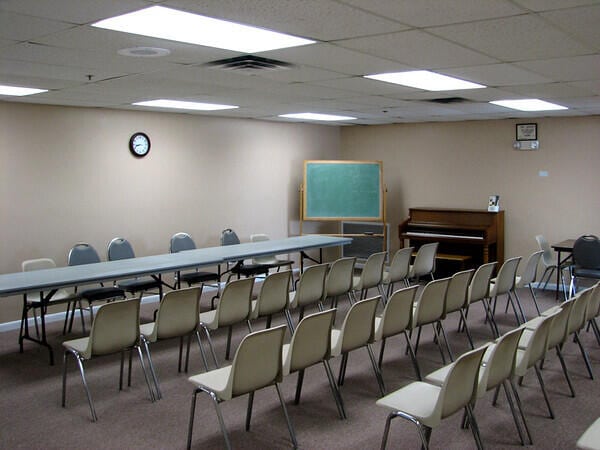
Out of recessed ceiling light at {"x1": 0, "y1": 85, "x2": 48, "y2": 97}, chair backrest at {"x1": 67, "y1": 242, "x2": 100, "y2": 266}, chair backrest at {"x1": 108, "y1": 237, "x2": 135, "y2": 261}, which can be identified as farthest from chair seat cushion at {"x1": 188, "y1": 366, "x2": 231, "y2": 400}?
chair backrest at {"x1": 108, "y1": 237, "x2": 135, "y2": 261}

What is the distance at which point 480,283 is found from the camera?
663cm

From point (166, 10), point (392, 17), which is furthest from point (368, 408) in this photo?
point (166, 10)

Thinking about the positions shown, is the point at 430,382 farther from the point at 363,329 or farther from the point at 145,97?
the point at 145,97

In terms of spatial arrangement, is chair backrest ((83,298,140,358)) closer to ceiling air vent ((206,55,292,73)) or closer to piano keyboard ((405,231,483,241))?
ceiling air vent ((206,55,292,73))

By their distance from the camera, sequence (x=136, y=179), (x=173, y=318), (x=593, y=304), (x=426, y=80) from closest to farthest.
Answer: (x=173, y=318) → (x=593, y=304) → (x=426, y=80) → (x=136, y=179)

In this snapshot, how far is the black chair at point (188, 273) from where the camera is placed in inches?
324

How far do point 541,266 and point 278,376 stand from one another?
24.2 feet

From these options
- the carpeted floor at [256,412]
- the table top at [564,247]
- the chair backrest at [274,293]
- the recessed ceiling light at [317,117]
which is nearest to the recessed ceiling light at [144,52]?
the chair backrest at [274,293]

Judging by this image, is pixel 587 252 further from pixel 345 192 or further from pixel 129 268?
pixel 129 268

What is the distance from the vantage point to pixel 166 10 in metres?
3.30

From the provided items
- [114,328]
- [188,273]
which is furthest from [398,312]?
[188,273]

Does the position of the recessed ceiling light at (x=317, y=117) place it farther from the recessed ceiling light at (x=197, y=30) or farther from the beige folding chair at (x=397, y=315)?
the recessed ceiling light at (x=197, y=30)

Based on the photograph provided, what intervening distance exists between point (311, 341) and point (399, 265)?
3903 mm

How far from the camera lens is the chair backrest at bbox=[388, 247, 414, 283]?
26.2 ft
